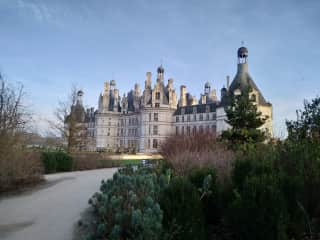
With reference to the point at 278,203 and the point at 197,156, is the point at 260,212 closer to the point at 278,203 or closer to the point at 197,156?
the point at 278,203

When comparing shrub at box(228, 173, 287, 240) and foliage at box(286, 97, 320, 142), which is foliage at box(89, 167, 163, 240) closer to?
shrub at box(228, 173, 287, 240)

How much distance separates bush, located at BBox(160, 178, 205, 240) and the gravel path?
8.16ft

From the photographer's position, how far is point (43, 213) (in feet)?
22.8

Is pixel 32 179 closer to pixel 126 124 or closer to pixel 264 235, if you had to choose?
pixel 264 235

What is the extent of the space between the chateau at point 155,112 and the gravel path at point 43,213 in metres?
32.7

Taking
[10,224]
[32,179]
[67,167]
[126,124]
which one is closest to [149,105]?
[126,124]

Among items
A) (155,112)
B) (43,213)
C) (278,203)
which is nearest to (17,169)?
(43,213)

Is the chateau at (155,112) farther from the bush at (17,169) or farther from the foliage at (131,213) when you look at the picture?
the foliage at (131,213)

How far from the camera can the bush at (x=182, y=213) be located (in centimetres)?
369

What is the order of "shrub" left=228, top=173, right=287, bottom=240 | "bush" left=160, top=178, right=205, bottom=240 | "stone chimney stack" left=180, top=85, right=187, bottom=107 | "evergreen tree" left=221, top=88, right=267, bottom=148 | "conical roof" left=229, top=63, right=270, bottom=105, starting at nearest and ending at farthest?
"shrub" left=228, top=173, right=287, bottom=240
"bush" left=160, top=178, right=205, bottom=240
"evergreen tree" left=221, top=88, right=267, bottom=148
"conical roof" left=229, top=63, right=270, bottom=105
"stone chimney stack" left=180, top=85, right=187, bottom=107

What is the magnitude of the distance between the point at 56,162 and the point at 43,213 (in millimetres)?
11399

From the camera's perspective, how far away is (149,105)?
54.4 meters

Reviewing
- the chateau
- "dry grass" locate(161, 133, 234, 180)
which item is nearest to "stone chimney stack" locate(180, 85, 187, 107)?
the chateau

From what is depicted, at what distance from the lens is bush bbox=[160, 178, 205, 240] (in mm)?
3686
